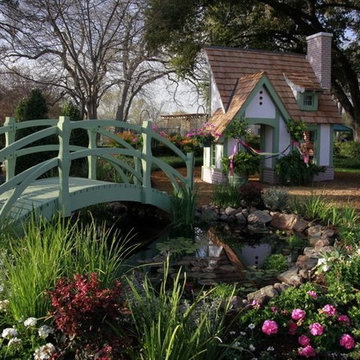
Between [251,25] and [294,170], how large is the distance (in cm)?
888

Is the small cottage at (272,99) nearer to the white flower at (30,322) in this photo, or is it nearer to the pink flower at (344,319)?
the pink flower at (344,319)

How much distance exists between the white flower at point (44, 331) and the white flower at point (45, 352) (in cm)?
11

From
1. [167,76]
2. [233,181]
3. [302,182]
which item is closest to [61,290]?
[233,181]

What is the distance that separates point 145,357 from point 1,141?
491 inches

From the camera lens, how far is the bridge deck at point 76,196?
6707 millimetres

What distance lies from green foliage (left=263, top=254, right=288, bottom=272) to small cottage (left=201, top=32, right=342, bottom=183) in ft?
21.4

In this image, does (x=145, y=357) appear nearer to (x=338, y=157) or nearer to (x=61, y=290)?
(x=61, y=290)

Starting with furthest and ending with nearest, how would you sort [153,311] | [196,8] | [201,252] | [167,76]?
[167,76] < [196,8] < [201,252] < [153,311]

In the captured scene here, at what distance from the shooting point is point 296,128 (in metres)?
13.7

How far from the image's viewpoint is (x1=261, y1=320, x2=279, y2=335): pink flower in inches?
146

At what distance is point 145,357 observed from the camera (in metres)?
3.13

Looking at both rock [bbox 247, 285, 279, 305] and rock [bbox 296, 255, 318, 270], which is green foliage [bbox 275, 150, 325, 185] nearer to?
rock [bbox 296, 255, 318, 270]

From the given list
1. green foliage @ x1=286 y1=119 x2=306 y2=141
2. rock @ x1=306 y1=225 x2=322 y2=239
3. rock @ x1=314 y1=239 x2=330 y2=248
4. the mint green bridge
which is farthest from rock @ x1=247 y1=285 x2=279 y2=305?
green foliage @ x1=286 y1=119 x2=306 y2=141

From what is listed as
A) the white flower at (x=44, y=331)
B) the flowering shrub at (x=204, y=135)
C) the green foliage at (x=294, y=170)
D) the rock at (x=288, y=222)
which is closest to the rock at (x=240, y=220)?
the rock at (x=288, y=222)
